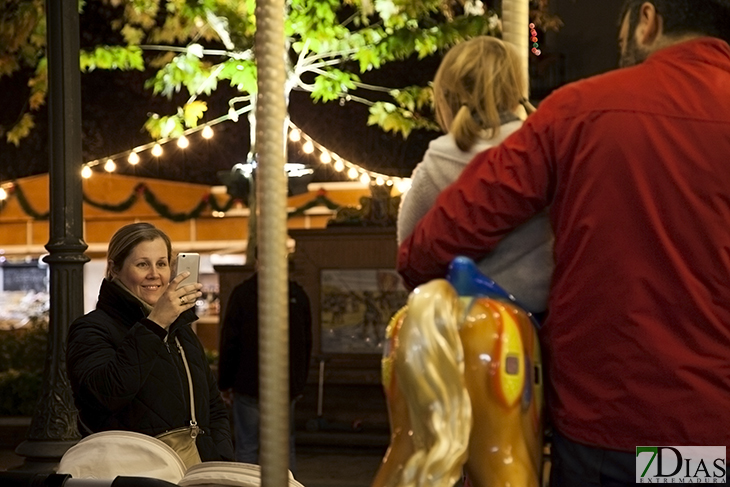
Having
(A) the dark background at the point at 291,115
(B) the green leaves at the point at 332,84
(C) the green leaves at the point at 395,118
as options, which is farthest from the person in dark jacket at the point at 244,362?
(A) the dark background at the point at 291,115

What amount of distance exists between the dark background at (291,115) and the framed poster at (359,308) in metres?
4.47

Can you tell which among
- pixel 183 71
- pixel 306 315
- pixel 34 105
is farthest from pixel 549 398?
pixel 34 105

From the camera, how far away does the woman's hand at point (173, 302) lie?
3.75 meters

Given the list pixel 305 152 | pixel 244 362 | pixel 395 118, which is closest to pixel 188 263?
pixel 244 362

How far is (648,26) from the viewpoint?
2.53m

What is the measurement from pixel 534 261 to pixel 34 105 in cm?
1214

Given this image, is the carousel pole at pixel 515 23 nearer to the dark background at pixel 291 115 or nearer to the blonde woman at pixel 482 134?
the blonde woman at pixel 482 134

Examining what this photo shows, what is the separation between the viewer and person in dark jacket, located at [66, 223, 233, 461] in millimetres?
3693

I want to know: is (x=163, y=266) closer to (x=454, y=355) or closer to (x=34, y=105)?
(x=454, y=355)

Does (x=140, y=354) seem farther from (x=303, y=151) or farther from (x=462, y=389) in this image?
(x=303, y=151)

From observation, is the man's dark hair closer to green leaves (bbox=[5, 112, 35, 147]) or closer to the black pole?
the black pole

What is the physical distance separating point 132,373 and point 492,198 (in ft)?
5.59

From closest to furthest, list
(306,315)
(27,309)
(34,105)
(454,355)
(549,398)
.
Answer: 1. (454,355)
2. (549,398)
3. (306,315)
4. (34,105)
5. (27,309)

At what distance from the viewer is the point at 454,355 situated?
232 centimetres
